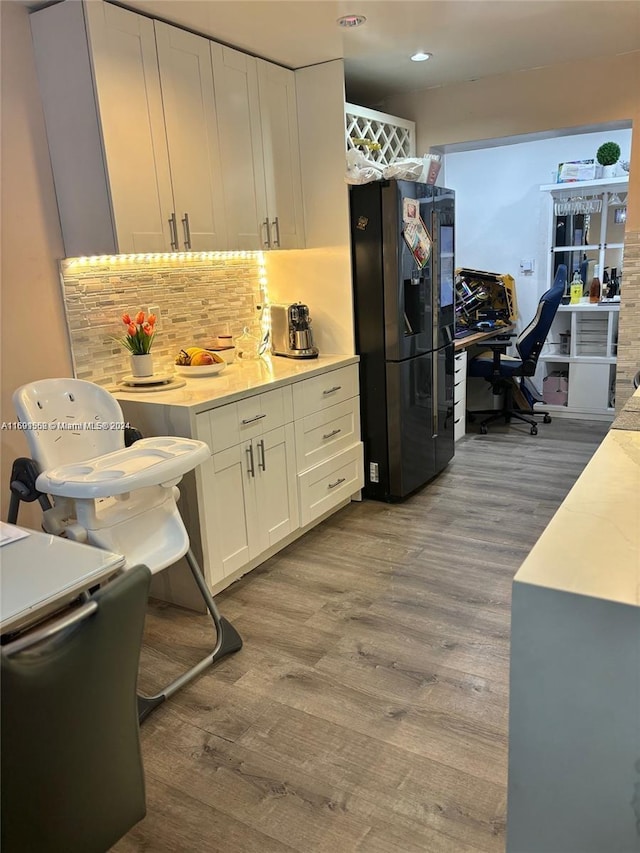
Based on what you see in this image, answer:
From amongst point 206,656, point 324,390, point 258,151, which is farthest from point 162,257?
point 206,656

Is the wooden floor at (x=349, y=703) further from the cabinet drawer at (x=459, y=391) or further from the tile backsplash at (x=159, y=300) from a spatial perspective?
the cabinet drawer at (x=459, y=391)

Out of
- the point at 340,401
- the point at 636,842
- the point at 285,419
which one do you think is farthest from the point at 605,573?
the point at 340,401

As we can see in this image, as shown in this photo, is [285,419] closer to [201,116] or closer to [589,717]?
[201,116]

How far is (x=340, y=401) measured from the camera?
3.51m

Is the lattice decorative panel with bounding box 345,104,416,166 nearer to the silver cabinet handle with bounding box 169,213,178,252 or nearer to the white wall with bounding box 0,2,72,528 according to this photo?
the silver cabinet handle with bounding box 169,213,178,252

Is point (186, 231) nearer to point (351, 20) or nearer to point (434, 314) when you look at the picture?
point (351, 20)

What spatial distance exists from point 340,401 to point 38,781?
2598 millimetres

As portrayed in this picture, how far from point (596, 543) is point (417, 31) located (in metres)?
2.72

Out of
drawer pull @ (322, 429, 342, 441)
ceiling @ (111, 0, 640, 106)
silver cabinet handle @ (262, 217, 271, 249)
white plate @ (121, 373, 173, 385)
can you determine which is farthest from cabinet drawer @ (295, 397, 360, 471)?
ceiling @ (111, 0, 640, 106)

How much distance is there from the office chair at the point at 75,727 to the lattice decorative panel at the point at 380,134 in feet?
10.0

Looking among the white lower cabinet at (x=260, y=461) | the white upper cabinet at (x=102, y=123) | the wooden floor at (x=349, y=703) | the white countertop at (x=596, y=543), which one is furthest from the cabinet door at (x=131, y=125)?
the white countertop at (x=596, y=543)

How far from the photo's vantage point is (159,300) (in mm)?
3131

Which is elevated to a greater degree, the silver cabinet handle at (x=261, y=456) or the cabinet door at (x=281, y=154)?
the cabinet door at (x=281, y=154)

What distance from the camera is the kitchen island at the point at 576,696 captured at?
1.03 m
